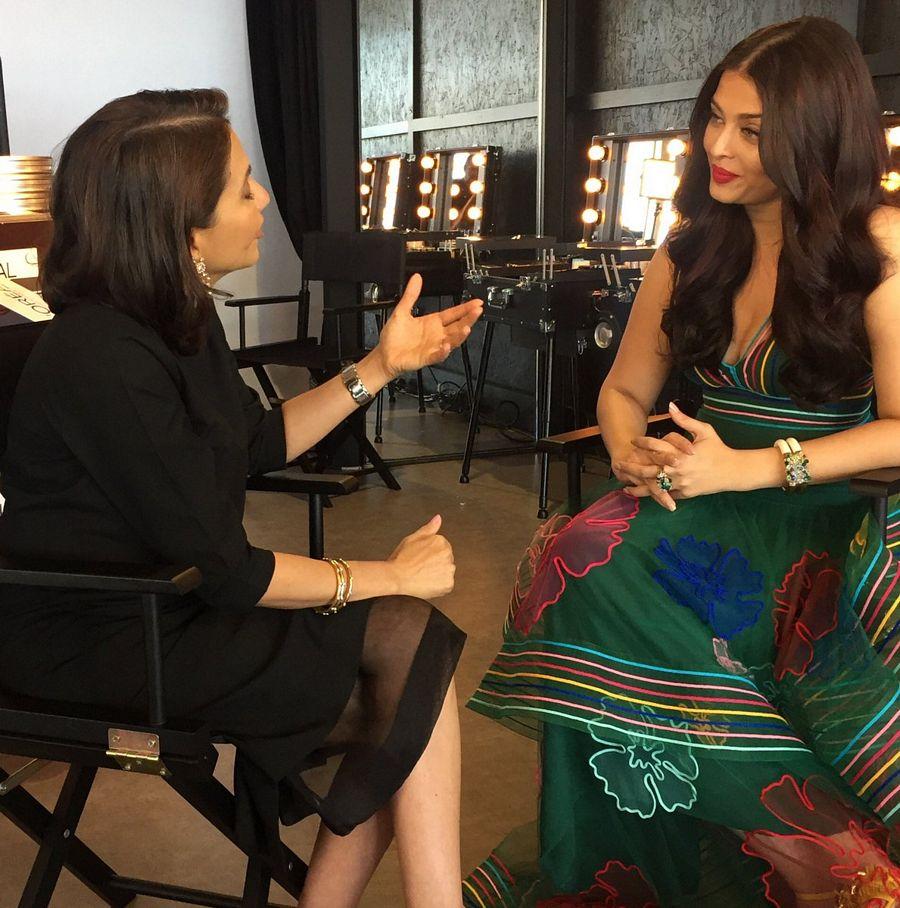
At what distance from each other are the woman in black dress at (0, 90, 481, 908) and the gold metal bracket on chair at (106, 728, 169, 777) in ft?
0.17

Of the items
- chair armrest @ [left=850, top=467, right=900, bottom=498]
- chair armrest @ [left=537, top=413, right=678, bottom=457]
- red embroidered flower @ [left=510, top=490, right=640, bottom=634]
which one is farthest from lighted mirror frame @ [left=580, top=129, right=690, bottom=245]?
chair armrest @ [left=850, top=467, right=900, bottom=498]

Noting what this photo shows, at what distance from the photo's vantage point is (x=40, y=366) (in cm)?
145

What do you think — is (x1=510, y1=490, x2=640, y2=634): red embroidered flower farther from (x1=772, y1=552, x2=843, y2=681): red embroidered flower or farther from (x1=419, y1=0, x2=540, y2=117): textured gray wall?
(x1=419, y1=0, x2=540, y2=117): textured gray wall

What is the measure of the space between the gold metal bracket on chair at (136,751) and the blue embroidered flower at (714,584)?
0.77 m

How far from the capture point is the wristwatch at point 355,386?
6.23 ft

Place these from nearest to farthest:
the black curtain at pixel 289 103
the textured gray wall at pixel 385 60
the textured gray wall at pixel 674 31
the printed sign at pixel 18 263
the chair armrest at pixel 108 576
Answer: the chair armrest at pixel 108 576 < the printed sign at pixel 18 263 < the textured gray wall at pixel 674 31 < the black curtain at pixel 289 103 < the textured gray wall at pixel 385 60

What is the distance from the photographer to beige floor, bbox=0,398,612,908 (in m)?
2.03

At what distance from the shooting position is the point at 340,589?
4.93 feet

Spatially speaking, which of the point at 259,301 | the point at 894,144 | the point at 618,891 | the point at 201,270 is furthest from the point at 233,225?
the point at 259,301

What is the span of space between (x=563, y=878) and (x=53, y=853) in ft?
2.41

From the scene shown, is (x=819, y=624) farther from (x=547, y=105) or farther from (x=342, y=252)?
(x=547, y=105)

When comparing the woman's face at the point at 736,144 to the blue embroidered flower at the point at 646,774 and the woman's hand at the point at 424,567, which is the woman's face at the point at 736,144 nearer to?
the woman's hand at the point at 424,567

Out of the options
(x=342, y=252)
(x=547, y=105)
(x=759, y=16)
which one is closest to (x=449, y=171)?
(x=547, y=105)

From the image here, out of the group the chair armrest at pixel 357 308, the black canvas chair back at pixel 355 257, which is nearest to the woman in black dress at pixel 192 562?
the chair armrest at pixel 357 308
